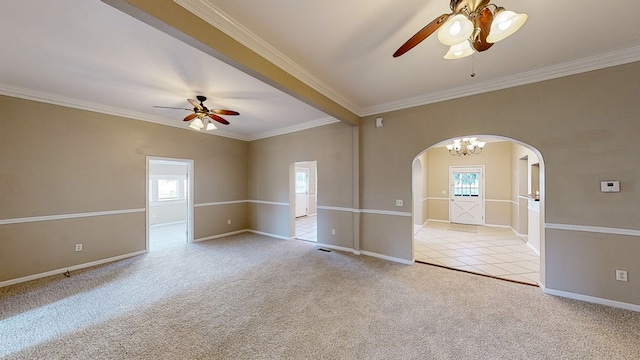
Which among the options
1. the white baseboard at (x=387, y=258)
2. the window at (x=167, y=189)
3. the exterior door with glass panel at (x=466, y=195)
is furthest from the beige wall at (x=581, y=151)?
the window at (x=167, y=189)

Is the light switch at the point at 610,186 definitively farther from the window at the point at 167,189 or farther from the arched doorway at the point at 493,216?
the window at the point at 167,189

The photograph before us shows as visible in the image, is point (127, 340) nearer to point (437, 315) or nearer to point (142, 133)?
point (437, 315)

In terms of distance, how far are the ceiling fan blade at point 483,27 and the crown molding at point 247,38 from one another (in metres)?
1.82

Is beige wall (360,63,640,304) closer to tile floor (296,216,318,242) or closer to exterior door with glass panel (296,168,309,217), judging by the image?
tile floor (296,216,318,242)

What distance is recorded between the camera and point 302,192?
9.49 meters

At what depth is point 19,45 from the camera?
222cm

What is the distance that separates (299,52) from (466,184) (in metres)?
7.33

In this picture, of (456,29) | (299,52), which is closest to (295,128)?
(299,52)

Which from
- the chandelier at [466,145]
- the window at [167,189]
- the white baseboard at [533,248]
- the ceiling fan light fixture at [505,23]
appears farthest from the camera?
the window at [167,189]

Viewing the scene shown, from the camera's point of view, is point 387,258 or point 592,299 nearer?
point 592,299

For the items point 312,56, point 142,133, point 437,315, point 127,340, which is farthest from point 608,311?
point 142,133

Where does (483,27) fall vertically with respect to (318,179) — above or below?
above

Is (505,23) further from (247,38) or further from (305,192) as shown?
(305,192)

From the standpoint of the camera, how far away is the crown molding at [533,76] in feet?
8.07
